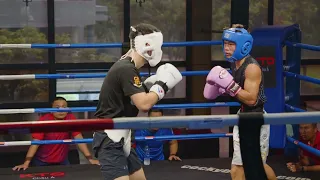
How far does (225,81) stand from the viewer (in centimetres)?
365

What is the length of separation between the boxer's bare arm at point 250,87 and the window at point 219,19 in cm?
249

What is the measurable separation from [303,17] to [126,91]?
142 inches

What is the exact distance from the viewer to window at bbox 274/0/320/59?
20.7 ft

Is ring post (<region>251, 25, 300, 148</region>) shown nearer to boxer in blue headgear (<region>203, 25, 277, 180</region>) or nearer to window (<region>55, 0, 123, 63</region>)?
boxer in blue headgear (<region>203, 25, 277, 180</region>)

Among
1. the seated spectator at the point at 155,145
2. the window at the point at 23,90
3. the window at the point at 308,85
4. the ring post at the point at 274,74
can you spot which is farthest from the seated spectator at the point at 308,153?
the window at the point at 23,90

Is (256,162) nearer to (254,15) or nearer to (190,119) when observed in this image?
(190,119)

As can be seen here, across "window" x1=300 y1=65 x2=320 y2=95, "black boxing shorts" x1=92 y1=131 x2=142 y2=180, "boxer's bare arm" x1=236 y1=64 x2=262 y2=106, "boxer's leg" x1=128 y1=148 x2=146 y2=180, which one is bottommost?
"boxer's leg" x1=128 y1=148 x2=146 y2=180

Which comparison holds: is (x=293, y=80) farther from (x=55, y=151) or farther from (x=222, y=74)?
(x=55, y=151)

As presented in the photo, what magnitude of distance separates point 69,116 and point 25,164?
486mm

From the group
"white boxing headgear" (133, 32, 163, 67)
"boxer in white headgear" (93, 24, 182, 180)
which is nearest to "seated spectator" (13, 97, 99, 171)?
"boxer in white headgear" (93, 24, 182, 180)

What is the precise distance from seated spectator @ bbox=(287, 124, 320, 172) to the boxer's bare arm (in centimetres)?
120

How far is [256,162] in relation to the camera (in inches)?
84.9

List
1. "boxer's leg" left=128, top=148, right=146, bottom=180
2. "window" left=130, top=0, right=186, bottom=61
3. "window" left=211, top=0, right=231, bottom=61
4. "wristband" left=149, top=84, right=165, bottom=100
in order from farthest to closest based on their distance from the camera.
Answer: "window" left=211, top=0, right=231, bottom=61 < "window" left=130, top=0, right=186, bottom=61 < "boxer's leg" left=128, top=148, right=146, bottom=180 < "wristband" left=149, top=84, right=165, bottom=100

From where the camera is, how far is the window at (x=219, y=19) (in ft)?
20.2
